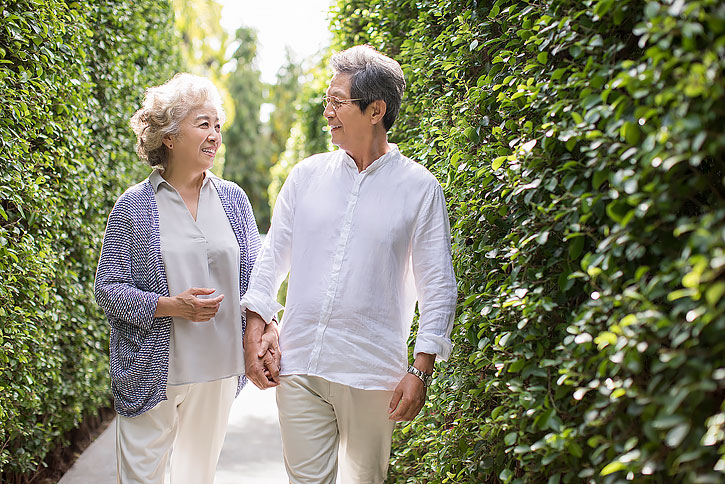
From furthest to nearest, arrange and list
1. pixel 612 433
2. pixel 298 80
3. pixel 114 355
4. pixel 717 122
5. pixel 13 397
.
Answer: pixel 298 80, pixel 13 397, pixel 114 355, pixel 612 433, pixel 717 122

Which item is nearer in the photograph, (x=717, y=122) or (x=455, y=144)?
(x=717, y=122)

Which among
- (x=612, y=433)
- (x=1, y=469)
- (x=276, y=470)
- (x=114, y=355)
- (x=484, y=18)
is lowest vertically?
(x=276, y=470)

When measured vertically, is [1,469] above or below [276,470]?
above

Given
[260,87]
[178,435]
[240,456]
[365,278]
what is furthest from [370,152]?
[260,87]

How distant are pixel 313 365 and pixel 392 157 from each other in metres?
0.90

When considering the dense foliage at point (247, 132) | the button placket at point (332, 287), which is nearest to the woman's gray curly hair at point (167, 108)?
the button placket at point (332, 287)

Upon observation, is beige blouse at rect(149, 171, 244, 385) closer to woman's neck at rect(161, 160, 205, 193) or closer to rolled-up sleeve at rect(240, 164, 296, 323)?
woman's neck at rect(161, 160, 205, 193)

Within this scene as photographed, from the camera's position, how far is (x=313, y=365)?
9.57 feet

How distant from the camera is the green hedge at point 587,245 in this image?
1.51 metres

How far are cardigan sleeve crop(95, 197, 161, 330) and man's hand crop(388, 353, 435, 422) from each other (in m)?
1.08

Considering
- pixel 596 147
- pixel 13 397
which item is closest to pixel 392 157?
pixel 596 147

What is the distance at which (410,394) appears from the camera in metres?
2.83

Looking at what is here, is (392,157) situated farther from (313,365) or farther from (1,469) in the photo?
(1,469)

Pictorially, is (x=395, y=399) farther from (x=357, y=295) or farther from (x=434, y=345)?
(x=357, y=295)
